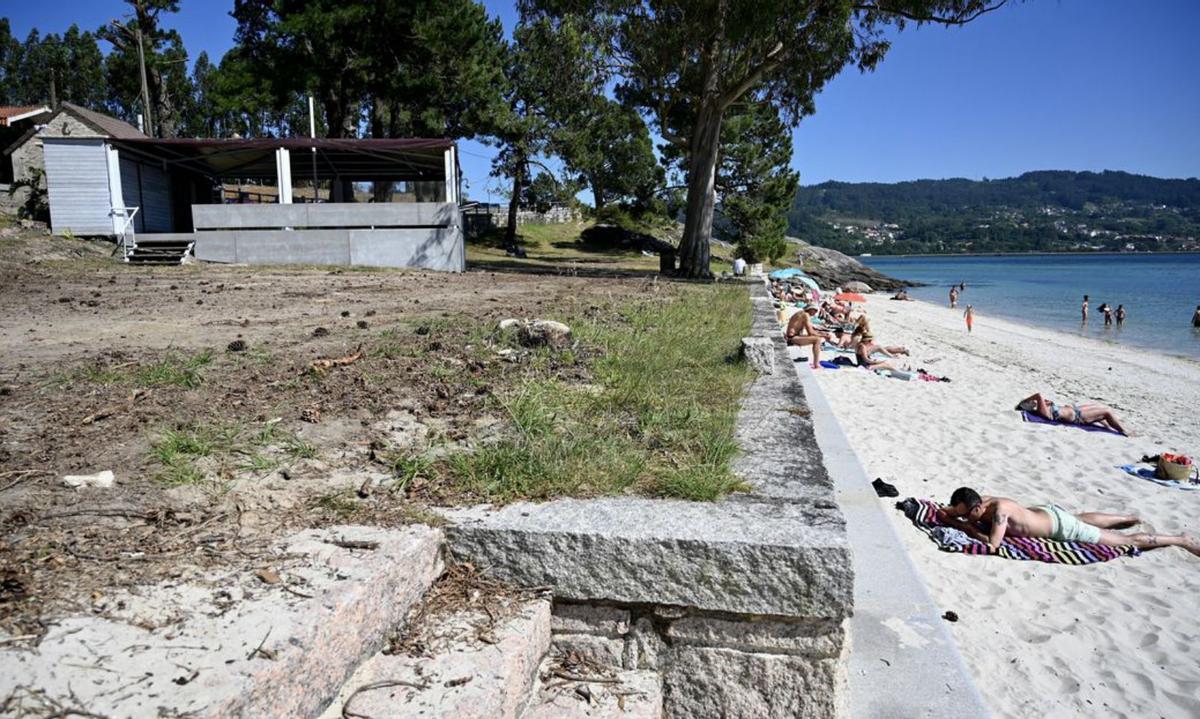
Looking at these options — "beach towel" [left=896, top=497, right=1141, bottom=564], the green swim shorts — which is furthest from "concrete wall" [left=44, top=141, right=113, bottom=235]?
the green swim shorts

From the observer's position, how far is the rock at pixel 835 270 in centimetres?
4881

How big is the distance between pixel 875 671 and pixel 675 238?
45.9 meters

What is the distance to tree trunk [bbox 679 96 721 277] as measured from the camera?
2211 centimetres

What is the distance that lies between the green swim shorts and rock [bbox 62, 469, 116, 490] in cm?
642

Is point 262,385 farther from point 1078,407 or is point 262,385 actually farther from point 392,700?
point 1078,407

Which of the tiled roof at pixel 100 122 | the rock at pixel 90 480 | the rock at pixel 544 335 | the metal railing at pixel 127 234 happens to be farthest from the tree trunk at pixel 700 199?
the tiled roof at pixel 100 122

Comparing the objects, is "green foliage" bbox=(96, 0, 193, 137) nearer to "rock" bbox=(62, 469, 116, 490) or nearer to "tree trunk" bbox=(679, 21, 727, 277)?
"tree trunk" bbox=(679, 21, 727, 277)

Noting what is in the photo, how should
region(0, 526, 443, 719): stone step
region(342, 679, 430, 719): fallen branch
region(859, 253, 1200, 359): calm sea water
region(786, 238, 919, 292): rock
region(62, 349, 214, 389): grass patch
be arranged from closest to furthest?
region(0, 526, 443, 719): stone step
region(342, 679, 430, 719): fallen branch
region(62, 349, 214, 389): grass patch
region(859, 253, 1200, 359): calm sea water
region(786, 238, 919, 292): rock

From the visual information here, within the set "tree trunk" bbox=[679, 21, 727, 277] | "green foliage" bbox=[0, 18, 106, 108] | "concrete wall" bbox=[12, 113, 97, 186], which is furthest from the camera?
"green foliage" bbox=[0, 18, 106, 108]

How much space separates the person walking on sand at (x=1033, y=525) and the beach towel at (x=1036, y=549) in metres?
0.05

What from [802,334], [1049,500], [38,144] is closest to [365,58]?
[38,144]

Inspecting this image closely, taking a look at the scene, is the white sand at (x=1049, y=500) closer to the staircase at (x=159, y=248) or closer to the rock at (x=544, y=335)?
the rock at (x=544, y=335)

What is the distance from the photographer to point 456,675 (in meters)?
1.86

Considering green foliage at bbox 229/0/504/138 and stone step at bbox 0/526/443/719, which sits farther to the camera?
green foliage at bbox 229/0/504/138
